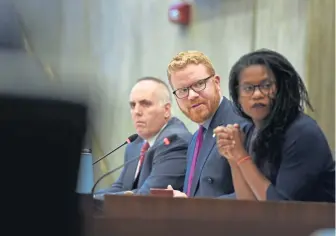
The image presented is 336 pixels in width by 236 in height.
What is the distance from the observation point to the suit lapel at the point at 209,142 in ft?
6.07

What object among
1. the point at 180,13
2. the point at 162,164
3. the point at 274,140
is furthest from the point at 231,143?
the point at 180,13

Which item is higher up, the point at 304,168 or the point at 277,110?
the point at 277,110

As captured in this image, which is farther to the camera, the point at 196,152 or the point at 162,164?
the point at 162,164

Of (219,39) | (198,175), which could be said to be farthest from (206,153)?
(219,39)

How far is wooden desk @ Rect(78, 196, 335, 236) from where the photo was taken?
0.89 meters

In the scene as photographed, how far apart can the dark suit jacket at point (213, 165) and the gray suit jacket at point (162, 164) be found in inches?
3.6

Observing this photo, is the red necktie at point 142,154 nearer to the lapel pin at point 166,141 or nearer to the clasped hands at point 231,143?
the lapel pin at point 166,141

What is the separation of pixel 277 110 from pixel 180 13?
2.20m

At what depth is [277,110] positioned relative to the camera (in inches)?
60.8

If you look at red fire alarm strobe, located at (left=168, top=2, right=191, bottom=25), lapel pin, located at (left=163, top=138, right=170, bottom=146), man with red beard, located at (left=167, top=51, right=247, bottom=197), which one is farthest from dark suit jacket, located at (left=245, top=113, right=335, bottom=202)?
red fire alarm strobe, located at (left=168, top=2, right=191, bottom=25)

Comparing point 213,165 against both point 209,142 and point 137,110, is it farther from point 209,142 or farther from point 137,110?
point 137,110

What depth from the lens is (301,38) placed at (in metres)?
2.82

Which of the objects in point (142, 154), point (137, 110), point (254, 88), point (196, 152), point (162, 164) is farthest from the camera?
point (137, 110)

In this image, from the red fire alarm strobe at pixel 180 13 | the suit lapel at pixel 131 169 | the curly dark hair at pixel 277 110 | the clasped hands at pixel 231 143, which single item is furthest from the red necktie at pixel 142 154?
the red fire alarm strobe at pixel 180 13
